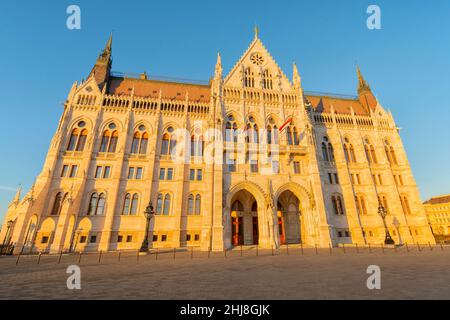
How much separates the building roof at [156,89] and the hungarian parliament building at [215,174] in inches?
13.0

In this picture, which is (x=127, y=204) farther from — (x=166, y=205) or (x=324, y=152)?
(x=324, y=152)

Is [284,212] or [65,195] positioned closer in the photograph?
[65,195]

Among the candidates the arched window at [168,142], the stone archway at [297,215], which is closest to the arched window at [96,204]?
the arched window at [168,142]

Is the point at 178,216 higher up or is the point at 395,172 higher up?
the point at 395,172

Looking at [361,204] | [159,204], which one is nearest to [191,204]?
[159,204]

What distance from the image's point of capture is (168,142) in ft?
94.1

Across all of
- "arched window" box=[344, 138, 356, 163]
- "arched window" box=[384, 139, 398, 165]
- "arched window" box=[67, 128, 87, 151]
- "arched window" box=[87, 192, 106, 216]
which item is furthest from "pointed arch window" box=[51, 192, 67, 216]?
"arched window" box=[384, 139, 398, 165]

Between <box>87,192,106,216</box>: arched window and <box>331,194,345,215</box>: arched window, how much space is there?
3119 cm

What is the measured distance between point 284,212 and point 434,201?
288ft

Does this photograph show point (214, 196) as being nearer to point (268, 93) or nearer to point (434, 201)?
point (268, 93)

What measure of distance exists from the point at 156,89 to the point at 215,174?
66.7 ft

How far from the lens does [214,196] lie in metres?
22.5

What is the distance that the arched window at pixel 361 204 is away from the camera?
29.4m
